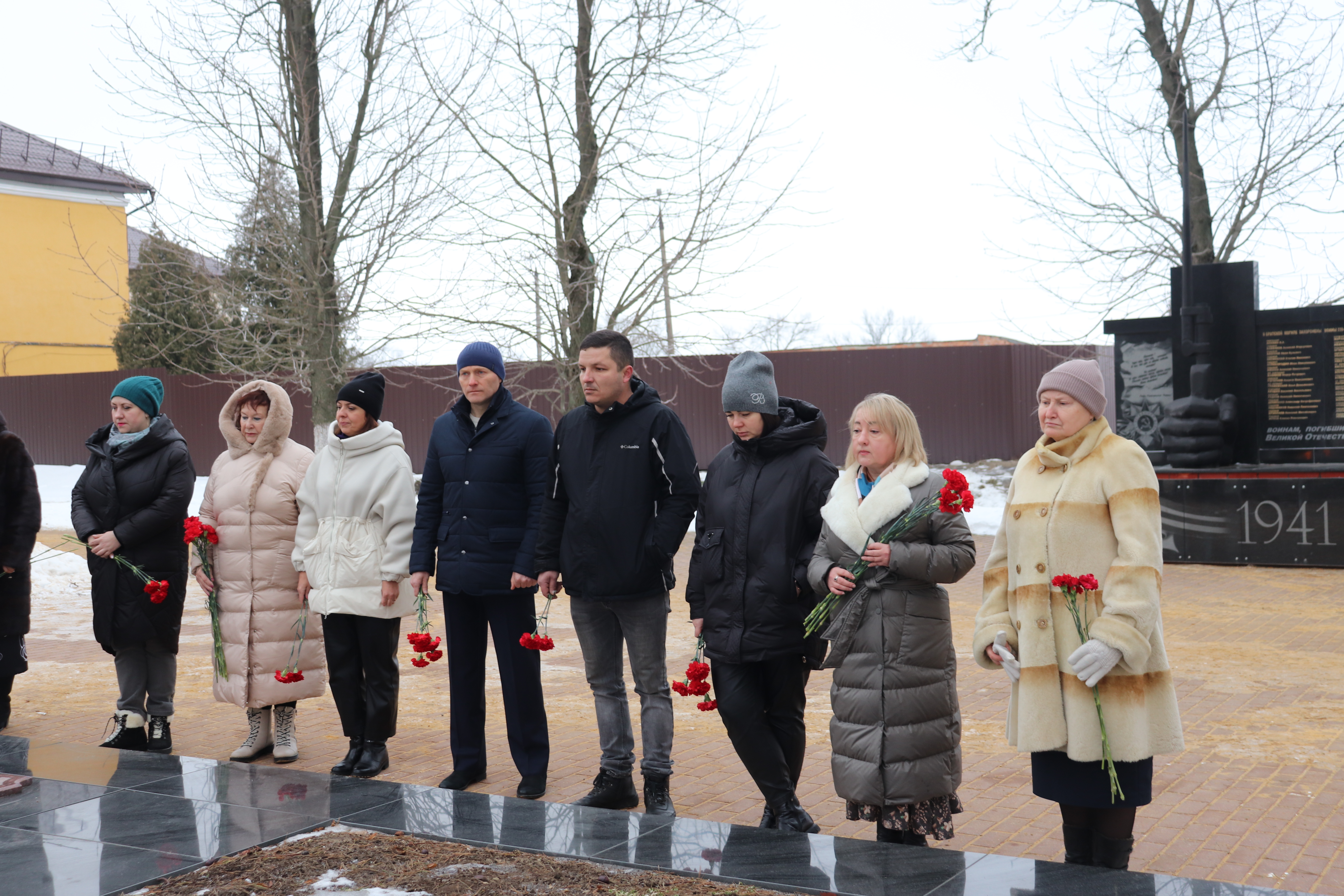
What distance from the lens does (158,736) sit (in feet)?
20.3

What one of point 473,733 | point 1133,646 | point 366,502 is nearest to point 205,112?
point 366,502

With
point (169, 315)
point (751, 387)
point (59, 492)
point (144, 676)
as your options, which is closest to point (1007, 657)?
point (751, 387)

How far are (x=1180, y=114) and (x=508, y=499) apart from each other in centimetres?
1416

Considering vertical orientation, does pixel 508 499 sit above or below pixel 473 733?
above

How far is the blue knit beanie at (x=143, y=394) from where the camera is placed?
6176mm

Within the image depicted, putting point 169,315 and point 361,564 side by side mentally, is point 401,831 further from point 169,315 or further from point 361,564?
point 169,315

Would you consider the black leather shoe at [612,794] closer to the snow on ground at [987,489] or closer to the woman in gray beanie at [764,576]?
the woman in gray beanie at [764,576]

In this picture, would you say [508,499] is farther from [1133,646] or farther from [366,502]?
[1133,646]

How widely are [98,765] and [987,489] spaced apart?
16.5 meters

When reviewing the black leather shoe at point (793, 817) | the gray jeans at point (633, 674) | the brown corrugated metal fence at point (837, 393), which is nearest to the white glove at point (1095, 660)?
the black leather shoe at point (793, 817)

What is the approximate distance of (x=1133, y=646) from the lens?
3.46 m

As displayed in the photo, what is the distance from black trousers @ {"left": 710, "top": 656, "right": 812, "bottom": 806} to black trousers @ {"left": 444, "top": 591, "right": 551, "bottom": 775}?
1.12m

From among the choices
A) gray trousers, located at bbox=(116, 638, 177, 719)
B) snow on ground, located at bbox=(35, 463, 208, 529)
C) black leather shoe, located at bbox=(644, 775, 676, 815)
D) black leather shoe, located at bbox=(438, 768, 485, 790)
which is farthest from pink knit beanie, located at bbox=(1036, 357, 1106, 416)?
snow on ground, located at bbox=(35, 463, 208, 529)

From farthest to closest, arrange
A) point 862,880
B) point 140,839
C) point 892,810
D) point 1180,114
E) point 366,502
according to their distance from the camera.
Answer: point 1180,114, point 366,502, point 140,839, point 892,810, point 862,880
